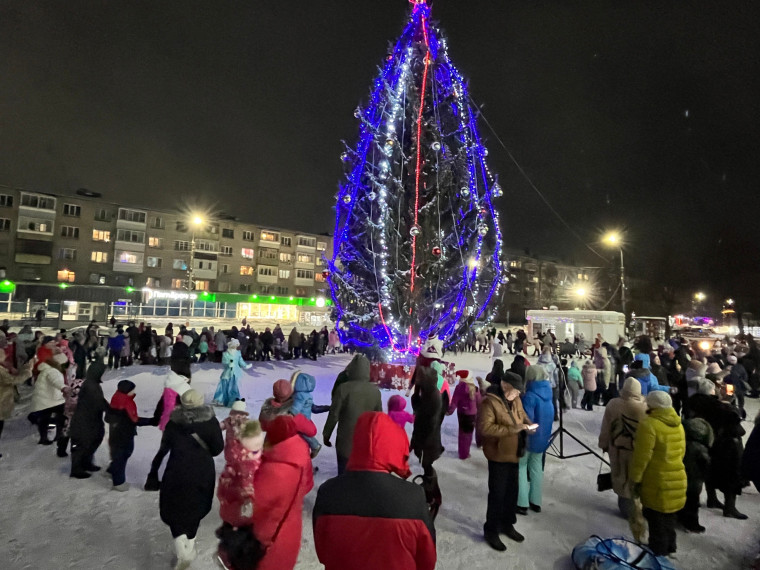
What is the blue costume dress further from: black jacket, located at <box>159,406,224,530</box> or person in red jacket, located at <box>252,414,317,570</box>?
person in red jacket, located at <box>252,414,317,570</box>

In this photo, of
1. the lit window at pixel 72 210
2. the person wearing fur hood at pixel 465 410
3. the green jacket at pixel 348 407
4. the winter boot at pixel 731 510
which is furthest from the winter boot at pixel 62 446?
the lit window at pixel 72 210

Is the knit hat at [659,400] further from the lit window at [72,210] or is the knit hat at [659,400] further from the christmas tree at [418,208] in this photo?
the lit window at [72,210]

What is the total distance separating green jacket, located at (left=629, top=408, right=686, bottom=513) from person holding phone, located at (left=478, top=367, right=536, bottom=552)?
105 centimetres

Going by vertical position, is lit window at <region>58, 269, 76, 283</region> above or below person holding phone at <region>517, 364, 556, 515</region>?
above

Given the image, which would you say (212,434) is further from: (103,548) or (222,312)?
(222,312)

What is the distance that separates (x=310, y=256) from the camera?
62.7 metres

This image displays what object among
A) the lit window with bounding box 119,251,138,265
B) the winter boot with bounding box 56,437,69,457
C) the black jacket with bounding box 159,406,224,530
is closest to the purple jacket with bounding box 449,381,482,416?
the black jacket with bounding box 159,406,224,530

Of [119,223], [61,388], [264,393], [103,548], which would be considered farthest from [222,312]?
[103,548]

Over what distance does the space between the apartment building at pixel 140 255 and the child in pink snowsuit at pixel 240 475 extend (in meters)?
31.7

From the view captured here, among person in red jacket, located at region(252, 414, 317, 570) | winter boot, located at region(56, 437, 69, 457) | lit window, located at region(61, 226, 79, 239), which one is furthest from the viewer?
lit window, located at region(61, 226, 79, 239)

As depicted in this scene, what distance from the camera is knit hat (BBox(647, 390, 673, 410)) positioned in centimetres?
418

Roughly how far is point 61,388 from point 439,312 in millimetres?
9838

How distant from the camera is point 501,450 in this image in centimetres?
446

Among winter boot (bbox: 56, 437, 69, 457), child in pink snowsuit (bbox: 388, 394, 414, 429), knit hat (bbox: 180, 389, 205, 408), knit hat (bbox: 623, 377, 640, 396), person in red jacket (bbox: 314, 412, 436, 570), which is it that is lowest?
winter boot (bbox: 56, 437, 69, 457)
